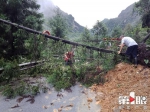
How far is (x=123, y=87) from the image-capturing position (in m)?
5.66

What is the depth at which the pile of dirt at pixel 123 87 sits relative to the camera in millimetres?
4550

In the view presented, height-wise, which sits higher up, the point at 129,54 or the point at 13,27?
the point at 13,27

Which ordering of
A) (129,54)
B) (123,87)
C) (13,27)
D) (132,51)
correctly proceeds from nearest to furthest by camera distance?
1. (123,87)
2. (132,51)
3. (129,54)
4. (13,27)

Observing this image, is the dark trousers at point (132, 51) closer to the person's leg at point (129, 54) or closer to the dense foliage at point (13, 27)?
the person's leg at point (129, 54)

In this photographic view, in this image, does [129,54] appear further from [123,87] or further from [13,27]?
[13,27]

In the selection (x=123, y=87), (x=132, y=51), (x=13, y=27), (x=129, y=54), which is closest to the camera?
(x=123, y=87)

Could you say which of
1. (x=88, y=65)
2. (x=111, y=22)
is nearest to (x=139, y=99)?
(x=88, y=65)

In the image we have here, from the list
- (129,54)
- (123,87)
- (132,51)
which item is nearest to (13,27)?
(129,54)

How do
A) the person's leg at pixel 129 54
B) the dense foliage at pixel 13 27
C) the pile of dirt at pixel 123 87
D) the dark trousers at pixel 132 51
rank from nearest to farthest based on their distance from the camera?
the pile of dirt at pixel 123 87
the dark trousers at pixel 132 51
the person's leg at pixel 129 54
the dense foliage at pixel 13 27

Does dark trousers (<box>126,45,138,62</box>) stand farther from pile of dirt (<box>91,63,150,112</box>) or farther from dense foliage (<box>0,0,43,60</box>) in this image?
dense foliage (<box>0,0,43,60</box>)

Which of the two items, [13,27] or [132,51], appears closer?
[132,51]

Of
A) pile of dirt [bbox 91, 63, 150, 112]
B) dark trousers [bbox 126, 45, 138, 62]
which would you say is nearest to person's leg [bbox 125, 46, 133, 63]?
dark trousers [bbox 126, 45, 138, 62]

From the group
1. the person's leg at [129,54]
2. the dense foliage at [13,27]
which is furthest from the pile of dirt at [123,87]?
the dense foliage at [13,27]

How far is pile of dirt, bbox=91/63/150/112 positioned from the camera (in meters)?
4.55
